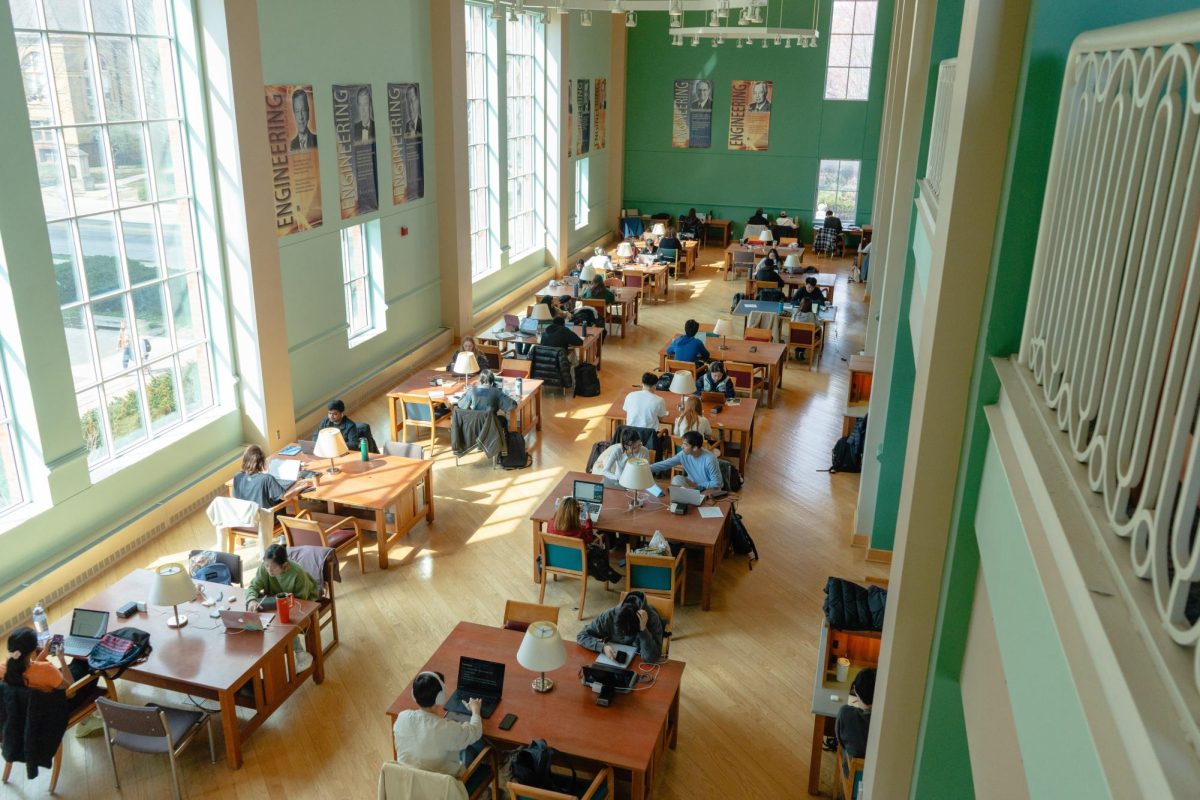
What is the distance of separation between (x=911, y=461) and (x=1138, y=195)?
1762mm

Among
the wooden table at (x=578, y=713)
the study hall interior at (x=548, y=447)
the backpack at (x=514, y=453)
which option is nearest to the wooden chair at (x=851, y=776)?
the study hall interior at (x=548, y=447)

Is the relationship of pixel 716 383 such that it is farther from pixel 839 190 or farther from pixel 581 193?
pixel 839 190

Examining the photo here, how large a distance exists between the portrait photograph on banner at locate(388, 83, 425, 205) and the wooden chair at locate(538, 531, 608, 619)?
6858 millimetres

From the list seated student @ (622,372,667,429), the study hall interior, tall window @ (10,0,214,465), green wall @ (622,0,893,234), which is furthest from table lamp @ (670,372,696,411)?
green wall @ (622,0,893,234)

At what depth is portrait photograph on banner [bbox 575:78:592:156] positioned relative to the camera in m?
20.5

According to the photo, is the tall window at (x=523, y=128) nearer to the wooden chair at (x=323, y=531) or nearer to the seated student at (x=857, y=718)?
the wooden chair at (x=323, y=531)

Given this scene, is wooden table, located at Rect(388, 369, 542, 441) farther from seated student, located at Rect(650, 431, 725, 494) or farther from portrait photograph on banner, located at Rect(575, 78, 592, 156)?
portrait photograph on banner, located at Rect(575, 78, 592, 156)

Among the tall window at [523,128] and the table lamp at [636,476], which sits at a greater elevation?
the tall window at [523,128]

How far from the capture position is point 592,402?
506 inches

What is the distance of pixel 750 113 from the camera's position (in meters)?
23.1

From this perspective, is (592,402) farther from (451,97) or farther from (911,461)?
(911,461)

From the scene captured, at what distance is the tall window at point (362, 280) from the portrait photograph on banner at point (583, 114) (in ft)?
29.8

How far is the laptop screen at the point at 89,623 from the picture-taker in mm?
6293

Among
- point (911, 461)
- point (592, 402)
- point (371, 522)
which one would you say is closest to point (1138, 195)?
point (911, 461)
